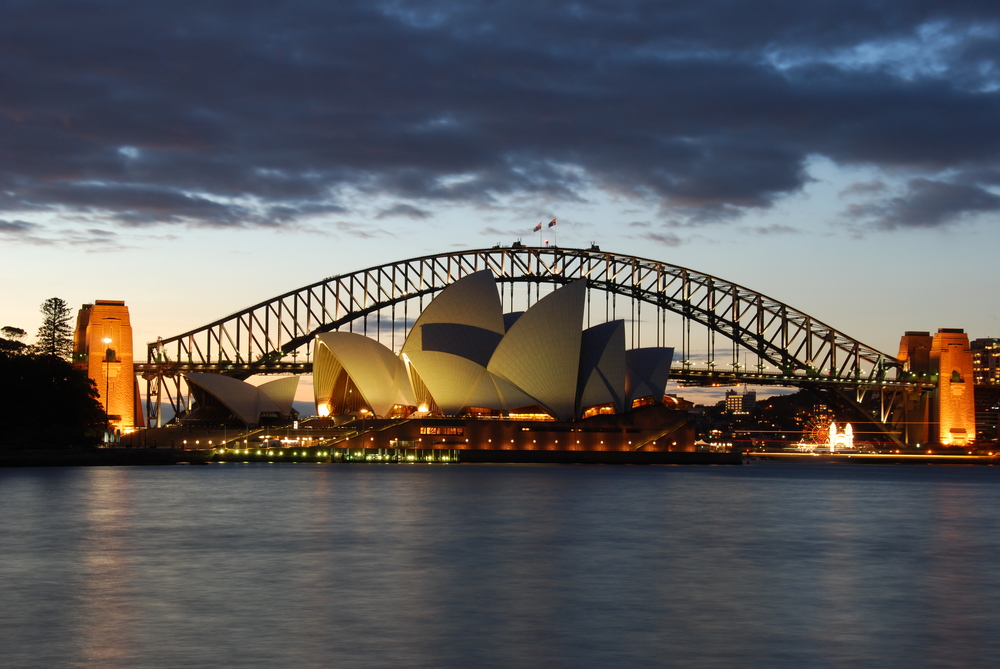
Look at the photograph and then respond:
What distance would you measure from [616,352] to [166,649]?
73091 millimetres

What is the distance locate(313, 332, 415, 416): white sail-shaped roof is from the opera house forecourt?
8 cm

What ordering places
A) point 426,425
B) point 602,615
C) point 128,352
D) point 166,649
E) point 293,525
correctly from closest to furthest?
point 166,649
point 602,615
point 293,525
point 426,425
point 128,352

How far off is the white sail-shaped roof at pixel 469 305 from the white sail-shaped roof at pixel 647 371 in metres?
12.9

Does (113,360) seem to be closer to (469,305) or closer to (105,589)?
(469,305)

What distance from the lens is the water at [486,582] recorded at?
52.7 feet

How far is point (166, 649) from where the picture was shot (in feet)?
51.6

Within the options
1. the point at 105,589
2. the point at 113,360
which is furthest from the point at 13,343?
the point at 105,589

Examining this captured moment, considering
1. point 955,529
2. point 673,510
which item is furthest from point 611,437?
point 955,529

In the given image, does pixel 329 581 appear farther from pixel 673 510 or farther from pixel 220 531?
pixel 673 510

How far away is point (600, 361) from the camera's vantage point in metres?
87.4

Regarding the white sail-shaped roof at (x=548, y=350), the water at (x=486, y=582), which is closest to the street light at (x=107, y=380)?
the white sail-shaped roof at (x=548, y=350)

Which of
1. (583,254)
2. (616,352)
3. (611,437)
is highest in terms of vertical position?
(583,254)

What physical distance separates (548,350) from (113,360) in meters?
37.3

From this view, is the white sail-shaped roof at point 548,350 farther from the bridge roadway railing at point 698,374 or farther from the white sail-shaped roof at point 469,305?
the bridge roadway railing at point 698,374
